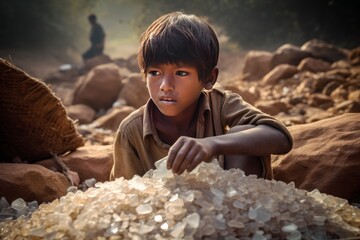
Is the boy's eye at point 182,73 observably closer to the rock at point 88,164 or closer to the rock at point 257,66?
the rock at point 88,164

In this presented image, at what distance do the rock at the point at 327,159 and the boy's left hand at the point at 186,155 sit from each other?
1033mm

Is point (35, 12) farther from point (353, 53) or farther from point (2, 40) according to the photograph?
point (353, 53)

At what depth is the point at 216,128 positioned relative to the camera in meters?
Answer: 2.24

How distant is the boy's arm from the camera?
152cm

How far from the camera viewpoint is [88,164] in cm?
298

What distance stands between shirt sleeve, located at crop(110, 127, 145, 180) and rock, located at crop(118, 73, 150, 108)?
446cm

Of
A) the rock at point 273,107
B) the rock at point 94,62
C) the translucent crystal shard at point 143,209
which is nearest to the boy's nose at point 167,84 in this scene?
the translucent crystal shard at point 143,209

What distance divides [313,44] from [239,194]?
8.77 m

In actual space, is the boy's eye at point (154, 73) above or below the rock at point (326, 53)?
above

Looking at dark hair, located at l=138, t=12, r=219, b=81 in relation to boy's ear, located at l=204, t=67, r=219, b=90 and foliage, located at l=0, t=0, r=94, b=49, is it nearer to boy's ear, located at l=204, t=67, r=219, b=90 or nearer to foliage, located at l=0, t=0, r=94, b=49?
boy's ear, located at l=204, t=67, r=219, b=90

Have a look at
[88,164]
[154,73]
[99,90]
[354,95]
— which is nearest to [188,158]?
[154,73]

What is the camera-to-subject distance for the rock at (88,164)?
9.70ft

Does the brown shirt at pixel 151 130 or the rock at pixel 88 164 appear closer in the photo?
the brown shirt at pixel 151 130

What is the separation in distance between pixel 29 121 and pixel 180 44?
144cm
